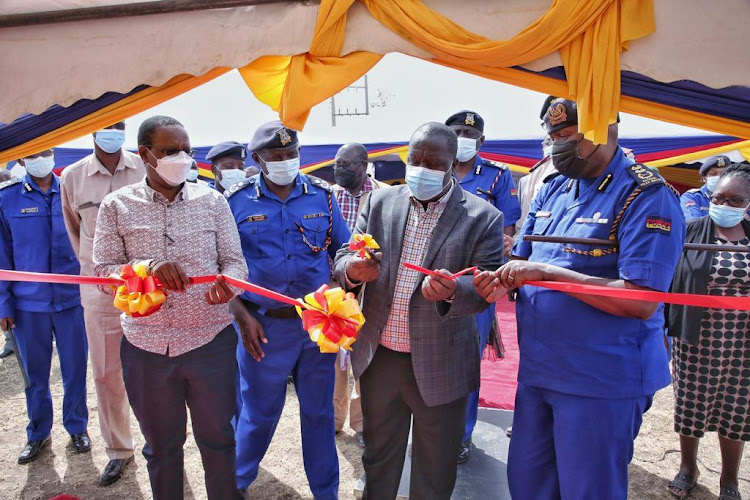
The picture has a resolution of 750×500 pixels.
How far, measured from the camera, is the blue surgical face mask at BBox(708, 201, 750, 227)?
3389mm

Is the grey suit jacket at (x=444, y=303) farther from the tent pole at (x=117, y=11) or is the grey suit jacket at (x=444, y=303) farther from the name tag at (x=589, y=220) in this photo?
the tent pole at (x=117, y=11)

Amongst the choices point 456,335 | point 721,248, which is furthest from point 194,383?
point 721,248

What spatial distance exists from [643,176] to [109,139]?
11.0ft

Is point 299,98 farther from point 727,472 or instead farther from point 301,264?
point 727,472

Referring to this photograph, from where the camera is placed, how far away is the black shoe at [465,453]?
11.9 feet

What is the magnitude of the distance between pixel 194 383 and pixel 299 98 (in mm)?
1609

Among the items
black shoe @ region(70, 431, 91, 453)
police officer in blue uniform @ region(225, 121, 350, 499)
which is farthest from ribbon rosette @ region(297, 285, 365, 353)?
black shoe @ region(70, 431, 91, 453)

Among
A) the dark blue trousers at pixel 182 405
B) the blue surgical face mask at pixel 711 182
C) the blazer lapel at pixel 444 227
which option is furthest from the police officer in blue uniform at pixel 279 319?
the blue surgical face mask at pixel 711 182

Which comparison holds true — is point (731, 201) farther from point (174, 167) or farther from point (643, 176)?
point (174, 167)

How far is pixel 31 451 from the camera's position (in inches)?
158

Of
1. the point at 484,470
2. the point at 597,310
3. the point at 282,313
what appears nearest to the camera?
the point at 597,310

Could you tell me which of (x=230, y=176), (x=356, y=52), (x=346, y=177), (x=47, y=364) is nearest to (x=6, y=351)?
(x=47, y=364)

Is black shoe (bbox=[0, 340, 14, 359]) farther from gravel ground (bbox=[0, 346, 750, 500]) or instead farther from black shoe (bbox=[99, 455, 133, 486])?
black shoe (bbox=[99, 455, 133, 486])

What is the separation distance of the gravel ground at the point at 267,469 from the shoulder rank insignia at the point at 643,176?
8.19 feet
